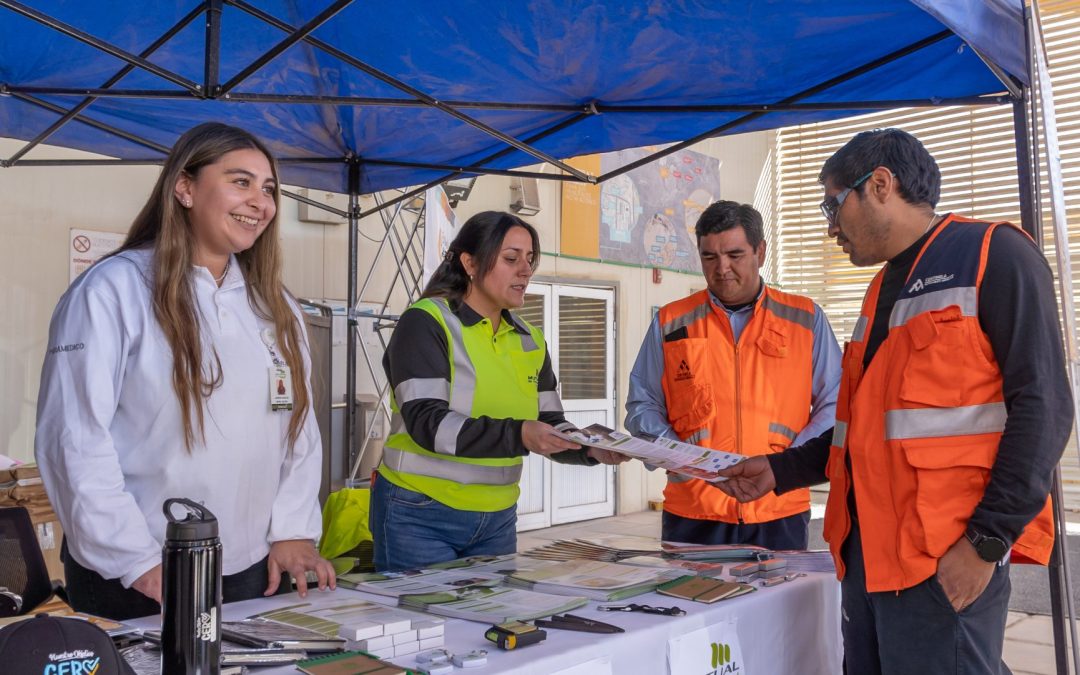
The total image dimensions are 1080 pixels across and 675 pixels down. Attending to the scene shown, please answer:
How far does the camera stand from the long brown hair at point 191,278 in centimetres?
168

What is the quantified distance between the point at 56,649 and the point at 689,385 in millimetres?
2039

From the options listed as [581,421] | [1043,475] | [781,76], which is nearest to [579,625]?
[1043,475]

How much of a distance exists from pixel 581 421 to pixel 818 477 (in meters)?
6.41

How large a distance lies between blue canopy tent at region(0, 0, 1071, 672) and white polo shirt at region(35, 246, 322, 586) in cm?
87

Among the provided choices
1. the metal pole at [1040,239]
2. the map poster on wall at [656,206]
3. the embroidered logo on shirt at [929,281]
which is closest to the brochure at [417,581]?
the embroidered logo on shirt at [929,281]

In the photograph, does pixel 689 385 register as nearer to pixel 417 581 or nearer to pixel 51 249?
pixel 417 581

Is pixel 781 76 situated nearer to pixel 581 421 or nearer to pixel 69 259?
pixel 69 259

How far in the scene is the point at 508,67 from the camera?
2.86 metres

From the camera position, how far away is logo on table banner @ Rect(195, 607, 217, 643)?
1049 mm

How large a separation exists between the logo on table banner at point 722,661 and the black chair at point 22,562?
1438mm

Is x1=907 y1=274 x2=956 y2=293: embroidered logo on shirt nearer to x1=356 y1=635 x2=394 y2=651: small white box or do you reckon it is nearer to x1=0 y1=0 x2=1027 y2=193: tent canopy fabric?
x1=0 y1=0 x2=1027 y2=193: tent canopy fabric

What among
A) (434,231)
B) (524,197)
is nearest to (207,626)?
(434,231)

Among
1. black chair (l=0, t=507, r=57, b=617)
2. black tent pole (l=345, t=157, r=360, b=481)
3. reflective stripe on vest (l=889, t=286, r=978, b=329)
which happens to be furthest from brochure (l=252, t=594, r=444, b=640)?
black tent pole (l=345, t=157, r=360, b=481)

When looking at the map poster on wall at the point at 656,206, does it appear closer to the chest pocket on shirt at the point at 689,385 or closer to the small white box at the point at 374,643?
the chest pocket on shirt at the point at 689,385
